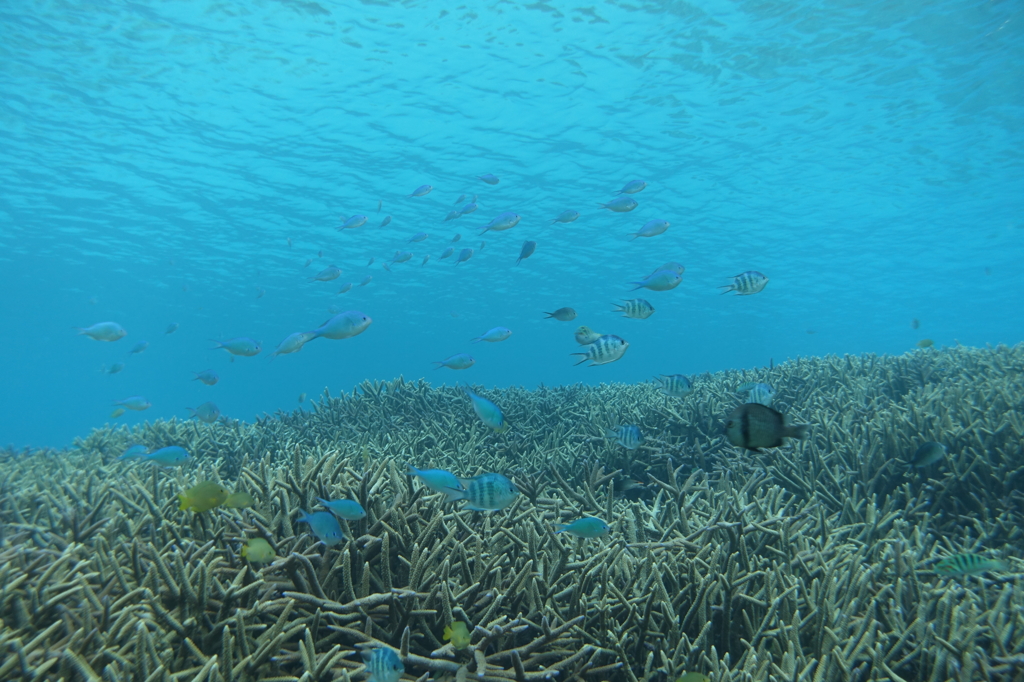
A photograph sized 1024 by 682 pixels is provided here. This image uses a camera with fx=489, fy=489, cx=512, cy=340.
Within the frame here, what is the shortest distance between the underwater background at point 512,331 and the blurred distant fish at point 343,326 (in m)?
0.07

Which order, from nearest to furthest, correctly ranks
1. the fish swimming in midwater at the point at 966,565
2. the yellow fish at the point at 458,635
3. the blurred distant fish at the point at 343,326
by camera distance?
1. the yellow fish at the point at 458,635
2. the fish swimming in midwater at the point at 966,565
3. the blurred distant fish at the point at 343,326

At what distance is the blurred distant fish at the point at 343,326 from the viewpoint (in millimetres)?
5480

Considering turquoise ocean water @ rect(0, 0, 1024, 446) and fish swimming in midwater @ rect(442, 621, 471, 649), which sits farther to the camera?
turquoise ocean water @ rect(0, 0, 1024, 446)

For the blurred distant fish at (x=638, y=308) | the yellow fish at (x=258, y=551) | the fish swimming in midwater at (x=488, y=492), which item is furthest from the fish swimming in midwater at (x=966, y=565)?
the yellow fish at (x=258, y=551)

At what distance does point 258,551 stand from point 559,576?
5.97ft

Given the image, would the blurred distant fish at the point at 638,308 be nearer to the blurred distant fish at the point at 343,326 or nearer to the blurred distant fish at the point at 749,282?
the blurred distant fish at the point at 749,282

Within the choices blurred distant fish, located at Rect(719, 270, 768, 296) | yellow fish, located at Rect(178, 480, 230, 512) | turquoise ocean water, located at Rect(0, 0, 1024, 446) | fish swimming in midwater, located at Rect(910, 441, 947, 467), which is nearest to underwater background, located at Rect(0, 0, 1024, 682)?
yellow fish, located at Rect(178, 480, 230, 512)

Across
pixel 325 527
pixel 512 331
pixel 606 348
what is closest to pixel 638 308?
pixel 606 348

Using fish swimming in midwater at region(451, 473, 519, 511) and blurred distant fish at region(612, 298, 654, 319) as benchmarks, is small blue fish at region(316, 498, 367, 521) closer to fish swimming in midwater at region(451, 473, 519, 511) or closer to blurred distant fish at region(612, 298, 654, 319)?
fish swimming in midwater at region(451, 473, 519, 511)

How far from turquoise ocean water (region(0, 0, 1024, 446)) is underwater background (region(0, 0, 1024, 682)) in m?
0.19

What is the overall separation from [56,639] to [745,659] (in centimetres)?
335

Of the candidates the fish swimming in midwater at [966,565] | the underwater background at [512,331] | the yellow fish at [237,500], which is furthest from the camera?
the yellow fish at [237,500]

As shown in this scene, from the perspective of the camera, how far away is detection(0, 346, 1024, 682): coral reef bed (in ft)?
7.80

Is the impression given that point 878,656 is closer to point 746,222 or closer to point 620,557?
point 620,557
